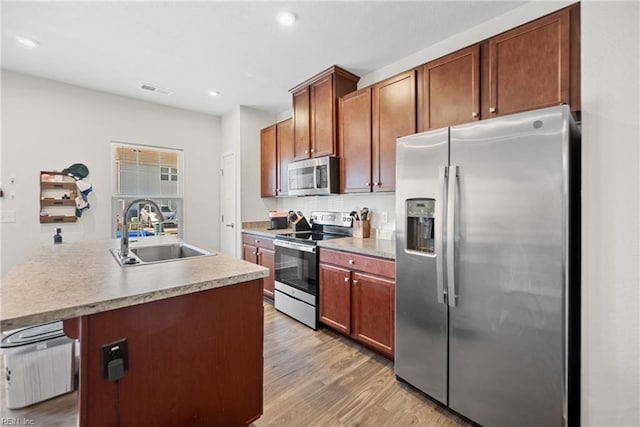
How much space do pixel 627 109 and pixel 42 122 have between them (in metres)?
5.04

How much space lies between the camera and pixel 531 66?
1802 millimetres

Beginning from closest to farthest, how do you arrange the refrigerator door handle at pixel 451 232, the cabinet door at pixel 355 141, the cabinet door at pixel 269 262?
the refrigerator door handle at pixel 451 232, the cabinet door at pixel 355 141, the cabinet door at pixel 269 262

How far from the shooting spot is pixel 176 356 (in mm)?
1221

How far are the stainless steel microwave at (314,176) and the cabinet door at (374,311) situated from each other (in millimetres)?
1101

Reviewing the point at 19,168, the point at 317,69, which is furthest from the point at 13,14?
the point at 317,69

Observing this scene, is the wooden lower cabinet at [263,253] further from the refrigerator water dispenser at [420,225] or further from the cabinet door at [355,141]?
the refrigerator water dispenser at [420,225]

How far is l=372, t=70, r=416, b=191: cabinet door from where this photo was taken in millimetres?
2426

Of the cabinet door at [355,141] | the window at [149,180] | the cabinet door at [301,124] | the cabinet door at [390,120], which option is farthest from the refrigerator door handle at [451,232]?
the window at [149,180]

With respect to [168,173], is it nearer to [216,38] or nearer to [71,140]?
[71,140]

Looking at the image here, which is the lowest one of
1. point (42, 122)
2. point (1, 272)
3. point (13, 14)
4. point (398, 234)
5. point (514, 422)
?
point (514, 422)

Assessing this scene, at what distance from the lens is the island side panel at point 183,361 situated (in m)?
1.04

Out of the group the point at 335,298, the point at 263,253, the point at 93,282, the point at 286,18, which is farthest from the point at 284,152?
the point at 93,282

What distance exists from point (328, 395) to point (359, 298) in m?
0.76

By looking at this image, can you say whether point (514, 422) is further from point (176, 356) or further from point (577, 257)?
point (176, 356)
